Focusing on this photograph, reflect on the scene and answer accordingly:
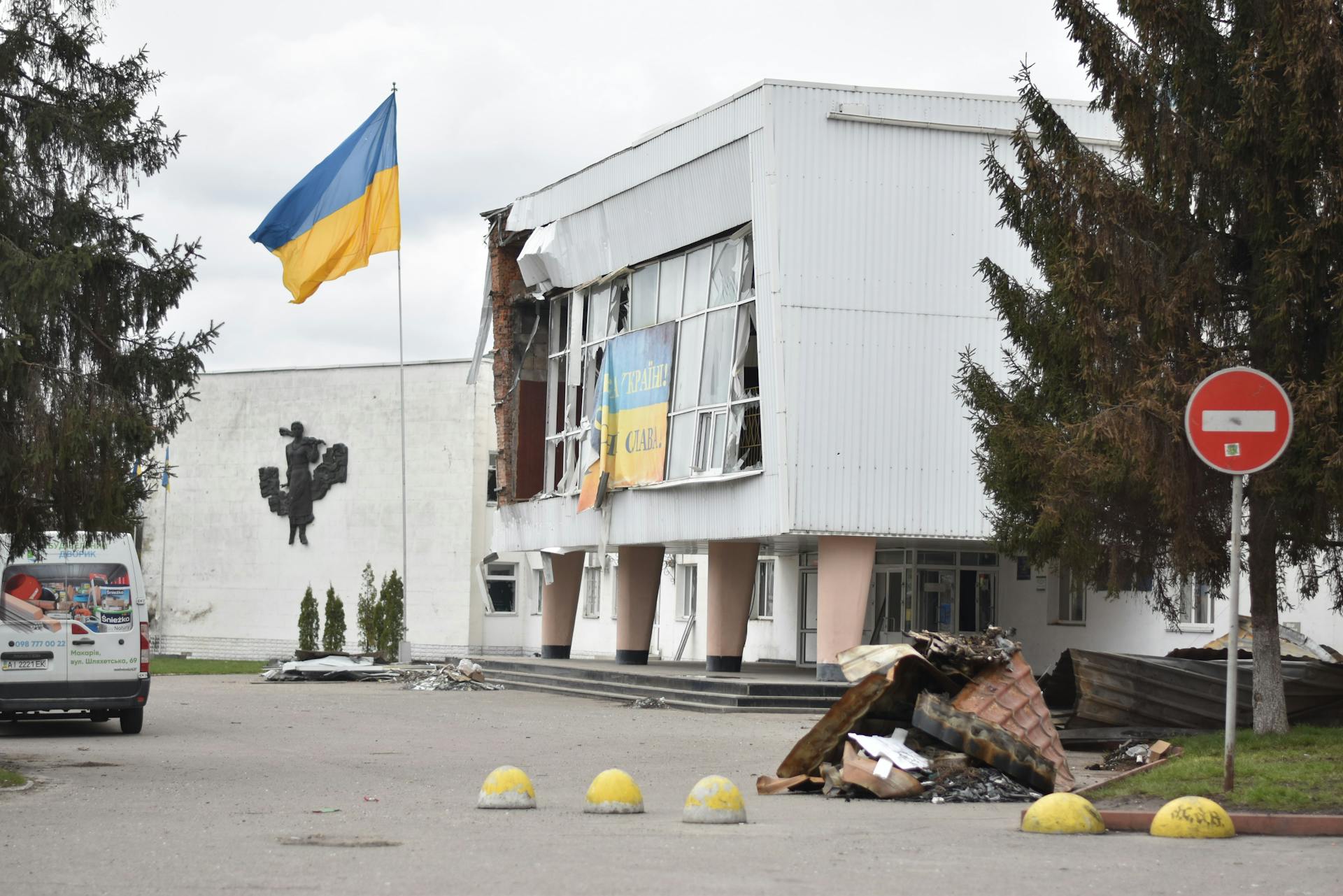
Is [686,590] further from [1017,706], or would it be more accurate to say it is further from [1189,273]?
[1017,706]

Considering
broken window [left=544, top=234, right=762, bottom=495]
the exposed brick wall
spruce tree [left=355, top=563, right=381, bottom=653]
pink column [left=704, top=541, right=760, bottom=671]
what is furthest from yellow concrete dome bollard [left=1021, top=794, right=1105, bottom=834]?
spruce tree [left=355, top=563, right=381, bottom=653]

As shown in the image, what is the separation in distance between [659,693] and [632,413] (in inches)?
247

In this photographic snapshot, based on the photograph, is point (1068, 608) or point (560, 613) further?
point (560, 613)

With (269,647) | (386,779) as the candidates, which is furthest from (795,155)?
(269,647)

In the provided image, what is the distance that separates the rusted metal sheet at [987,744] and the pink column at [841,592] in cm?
1635

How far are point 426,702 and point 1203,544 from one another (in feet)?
59.7

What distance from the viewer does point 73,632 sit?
20250mm

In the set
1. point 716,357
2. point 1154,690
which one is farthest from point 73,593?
point 716,357

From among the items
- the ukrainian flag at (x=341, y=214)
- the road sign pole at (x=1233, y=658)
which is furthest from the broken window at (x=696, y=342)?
the road sign pole at (x=1233, y=658)

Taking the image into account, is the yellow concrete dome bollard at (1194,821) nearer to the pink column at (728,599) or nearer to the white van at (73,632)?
the white van at (73,632)

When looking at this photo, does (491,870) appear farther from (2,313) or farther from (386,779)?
(2,313)

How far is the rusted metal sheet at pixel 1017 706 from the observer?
1418cm

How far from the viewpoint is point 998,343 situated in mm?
30688

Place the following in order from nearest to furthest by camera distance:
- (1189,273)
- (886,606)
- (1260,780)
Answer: (1260,780)
(1189,273)
(886,606)
